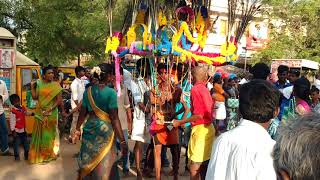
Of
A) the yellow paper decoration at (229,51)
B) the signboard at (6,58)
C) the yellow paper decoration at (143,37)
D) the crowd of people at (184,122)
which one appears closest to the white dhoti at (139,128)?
the crowd of people at (184,122)

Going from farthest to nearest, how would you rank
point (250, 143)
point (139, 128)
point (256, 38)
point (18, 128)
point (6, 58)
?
point (256, 38), point (6, 58), point (18, 128), point (139, 128), point (250, 143)

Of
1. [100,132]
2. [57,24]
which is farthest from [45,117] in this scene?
[57,24]

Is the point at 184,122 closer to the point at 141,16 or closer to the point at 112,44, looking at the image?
the point at 112,44

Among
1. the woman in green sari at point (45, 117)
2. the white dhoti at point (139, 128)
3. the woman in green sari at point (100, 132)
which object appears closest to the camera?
the woman in green sari at point (100, 132)

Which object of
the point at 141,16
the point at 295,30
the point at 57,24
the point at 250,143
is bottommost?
the point at 250,143

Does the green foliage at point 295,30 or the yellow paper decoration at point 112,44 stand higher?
the green foliage at point 295,30

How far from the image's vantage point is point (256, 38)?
30594mm

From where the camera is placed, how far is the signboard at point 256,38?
99.0ft

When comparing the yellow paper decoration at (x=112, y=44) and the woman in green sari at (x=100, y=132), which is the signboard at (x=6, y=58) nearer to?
the yellow paper decoration at (x=112, y=44)

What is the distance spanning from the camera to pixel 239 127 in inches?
90.2

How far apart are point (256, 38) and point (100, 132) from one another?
89.3ft

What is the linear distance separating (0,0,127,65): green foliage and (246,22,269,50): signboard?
15261mm

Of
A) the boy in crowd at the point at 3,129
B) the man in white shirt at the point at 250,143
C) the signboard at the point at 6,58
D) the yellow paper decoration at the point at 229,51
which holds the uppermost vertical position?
the yellow paper decoration at the point at 229,51

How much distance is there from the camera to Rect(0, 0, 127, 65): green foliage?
15555 mm
